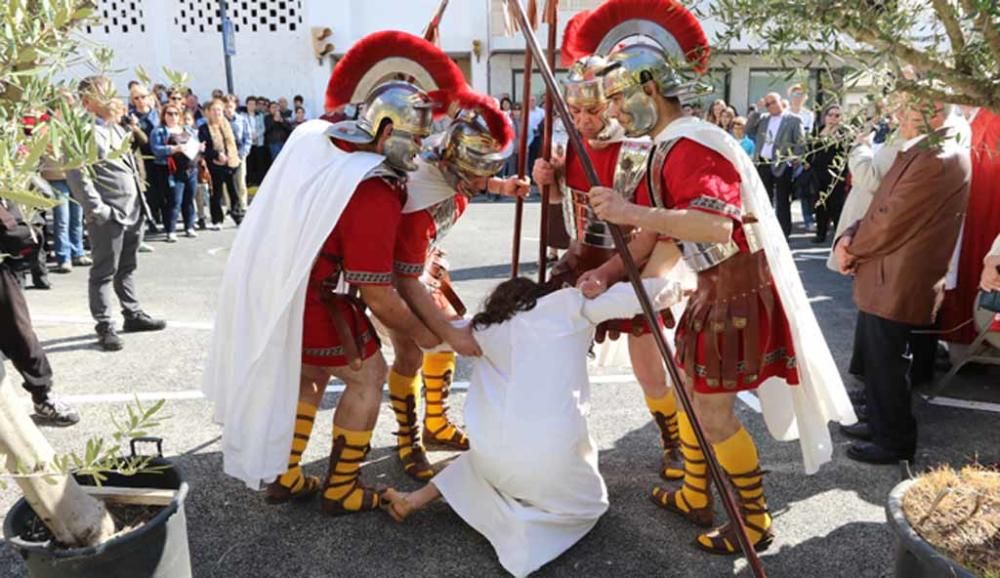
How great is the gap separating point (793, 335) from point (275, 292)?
71.9 inches

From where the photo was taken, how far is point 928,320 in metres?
3.30

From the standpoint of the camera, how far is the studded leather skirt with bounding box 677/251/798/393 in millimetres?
2547

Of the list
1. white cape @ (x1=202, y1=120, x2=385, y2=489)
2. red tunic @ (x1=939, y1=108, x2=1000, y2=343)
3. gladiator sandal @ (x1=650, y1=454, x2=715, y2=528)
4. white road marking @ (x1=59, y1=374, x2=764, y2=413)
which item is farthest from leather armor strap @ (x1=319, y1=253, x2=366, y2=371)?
red tunic @ (x1=939, y1=108, x2=1000, y2=343)

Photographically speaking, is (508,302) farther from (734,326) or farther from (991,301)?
(991,301)

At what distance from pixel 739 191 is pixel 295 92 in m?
18.0

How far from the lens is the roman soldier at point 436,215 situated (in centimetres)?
290

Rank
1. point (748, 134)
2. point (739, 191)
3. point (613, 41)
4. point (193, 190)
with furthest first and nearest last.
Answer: point (748, 134) → point (193, 190) → point (613, 41) → point (739, 191)

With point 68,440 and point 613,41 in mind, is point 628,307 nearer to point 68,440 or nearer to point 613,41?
point 613,41

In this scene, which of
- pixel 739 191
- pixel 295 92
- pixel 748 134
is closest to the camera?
pixel 739 191

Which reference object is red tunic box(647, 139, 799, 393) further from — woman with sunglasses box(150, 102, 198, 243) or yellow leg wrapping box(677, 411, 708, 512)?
woman with sunglasses box(150, 102, 198, 243)

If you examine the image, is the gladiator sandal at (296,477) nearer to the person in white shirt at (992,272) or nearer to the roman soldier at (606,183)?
the roman soldier at (606,183)

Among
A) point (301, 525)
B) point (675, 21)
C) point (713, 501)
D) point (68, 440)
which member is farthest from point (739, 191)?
point (68, 440)

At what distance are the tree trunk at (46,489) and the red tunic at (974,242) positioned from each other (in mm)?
4261

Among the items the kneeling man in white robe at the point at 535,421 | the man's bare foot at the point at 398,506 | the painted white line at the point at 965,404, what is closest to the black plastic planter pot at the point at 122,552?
the man's bare foot at the point at 398,506
